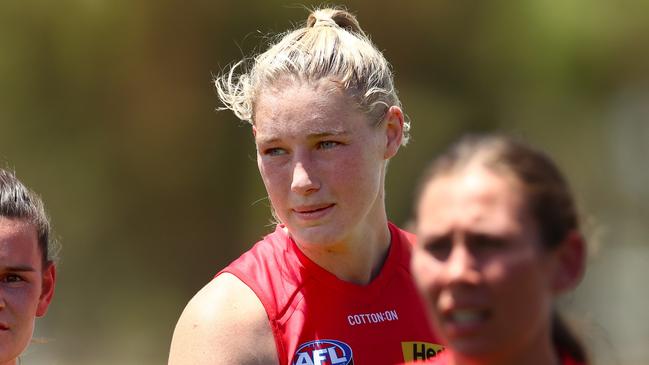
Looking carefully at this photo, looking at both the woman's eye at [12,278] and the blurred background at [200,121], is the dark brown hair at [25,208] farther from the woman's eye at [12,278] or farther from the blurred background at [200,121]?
the blurred background at [200,121]

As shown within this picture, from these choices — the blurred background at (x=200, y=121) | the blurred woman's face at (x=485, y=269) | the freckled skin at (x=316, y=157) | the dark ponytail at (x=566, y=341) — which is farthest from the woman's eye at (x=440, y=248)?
the blurred background at (x=200, y=121)

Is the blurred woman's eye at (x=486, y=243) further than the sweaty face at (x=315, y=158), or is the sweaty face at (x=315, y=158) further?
the sweaty face at (x=315, y=158)

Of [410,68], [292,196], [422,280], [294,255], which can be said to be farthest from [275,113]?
[410,68]

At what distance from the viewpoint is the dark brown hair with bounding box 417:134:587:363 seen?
186 cm

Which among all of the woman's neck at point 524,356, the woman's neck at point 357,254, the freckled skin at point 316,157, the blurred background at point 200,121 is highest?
the blurred background at point 200,121

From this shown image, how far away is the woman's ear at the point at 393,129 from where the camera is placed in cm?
300

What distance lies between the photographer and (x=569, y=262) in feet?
6.18

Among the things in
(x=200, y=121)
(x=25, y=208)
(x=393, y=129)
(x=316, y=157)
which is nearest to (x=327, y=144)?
(x=316, y=157)

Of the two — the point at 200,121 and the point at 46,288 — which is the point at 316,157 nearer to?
the point at 46,288

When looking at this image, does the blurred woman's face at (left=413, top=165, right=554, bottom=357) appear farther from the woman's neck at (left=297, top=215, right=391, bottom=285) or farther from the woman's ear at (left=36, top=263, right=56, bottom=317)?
the woman's ear at (left=36, top=263, right=56, bottom=317)

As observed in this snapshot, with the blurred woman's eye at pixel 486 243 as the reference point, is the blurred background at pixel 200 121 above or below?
above

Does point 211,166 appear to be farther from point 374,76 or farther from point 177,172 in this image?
point 374,76

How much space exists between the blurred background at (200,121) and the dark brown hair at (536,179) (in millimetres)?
6057

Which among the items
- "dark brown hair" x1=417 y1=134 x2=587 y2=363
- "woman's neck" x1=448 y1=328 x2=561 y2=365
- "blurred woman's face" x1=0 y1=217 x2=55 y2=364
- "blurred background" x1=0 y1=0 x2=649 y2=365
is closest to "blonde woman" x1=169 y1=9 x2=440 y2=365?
"blurred woman's face" x1=0 y1=217 x2=55 y2=364
